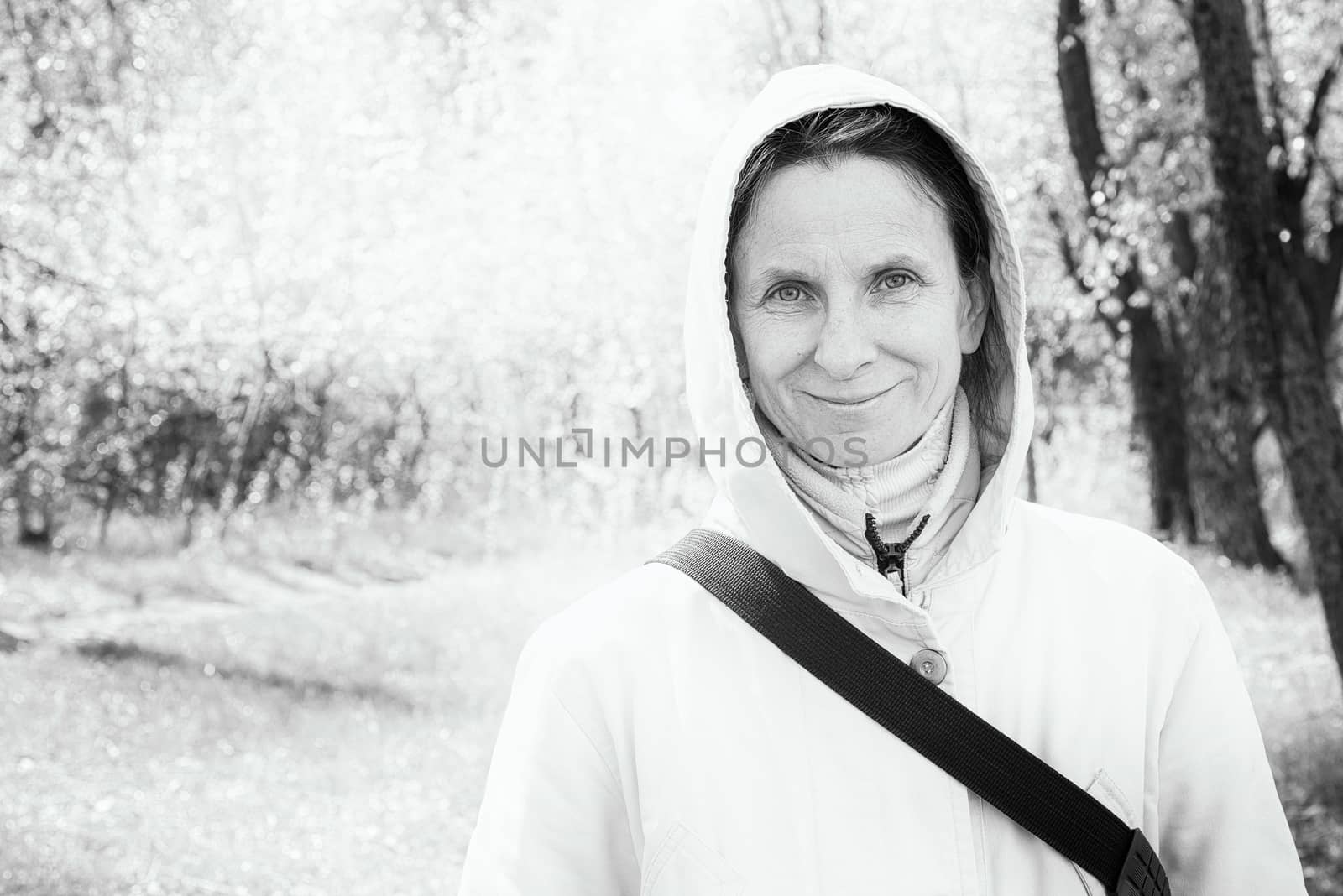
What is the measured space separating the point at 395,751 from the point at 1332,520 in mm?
4836

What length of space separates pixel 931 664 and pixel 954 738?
109 mm

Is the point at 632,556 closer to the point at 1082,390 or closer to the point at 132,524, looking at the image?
the point at 132,524

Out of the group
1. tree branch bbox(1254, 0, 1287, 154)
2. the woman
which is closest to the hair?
the woman

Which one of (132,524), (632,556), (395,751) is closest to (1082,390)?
(632,556)

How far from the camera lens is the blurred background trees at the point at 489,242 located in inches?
471

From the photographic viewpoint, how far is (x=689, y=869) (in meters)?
1.75

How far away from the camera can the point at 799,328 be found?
190 centimetres

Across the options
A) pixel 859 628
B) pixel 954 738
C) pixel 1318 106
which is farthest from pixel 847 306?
pixel 1318 106

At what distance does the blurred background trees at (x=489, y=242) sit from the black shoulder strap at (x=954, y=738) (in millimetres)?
8763

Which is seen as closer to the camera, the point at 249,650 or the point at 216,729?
the point at 216,729

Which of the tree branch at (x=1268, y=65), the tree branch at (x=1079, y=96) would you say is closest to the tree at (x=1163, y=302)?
the tree branch at (x=1079, y=96)

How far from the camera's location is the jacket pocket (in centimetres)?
175

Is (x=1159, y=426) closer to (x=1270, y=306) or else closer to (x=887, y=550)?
(x=1270, y=306)

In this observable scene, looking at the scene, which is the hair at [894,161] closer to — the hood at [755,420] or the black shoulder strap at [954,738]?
the hood at [755,420]
